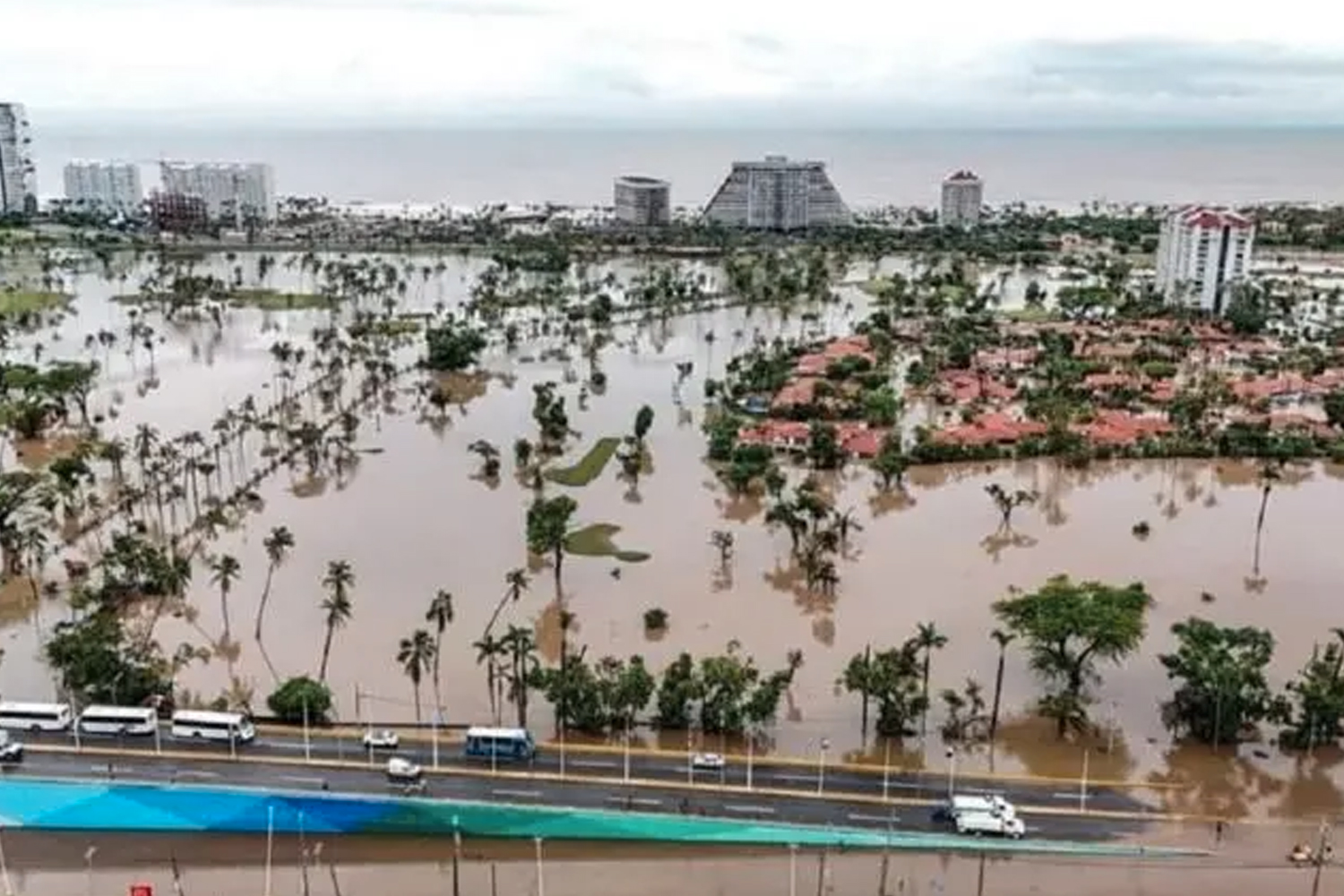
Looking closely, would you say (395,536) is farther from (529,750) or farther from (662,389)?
(662,389)

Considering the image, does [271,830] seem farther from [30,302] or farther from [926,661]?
[30,302]

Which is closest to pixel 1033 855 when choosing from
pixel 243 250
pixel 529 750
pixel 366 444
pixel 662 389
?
pixel 529 750

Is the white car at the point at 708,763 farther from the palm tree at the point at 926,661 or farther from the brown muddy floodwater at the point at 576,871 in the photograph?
the palm tree at the point at 926,661

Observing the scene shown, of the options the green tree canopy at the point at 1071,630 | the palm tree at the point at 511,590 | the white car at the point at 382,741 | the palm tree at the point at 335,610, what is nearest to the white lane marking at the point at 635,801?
the white car at the point at 382,741

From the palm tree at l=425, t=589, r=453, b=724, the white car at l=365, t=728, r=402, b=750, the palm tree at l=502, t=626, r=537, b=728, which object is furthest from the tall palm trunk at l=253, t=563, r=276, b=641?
the palm tree at l=502, t=626, r=537, b=728

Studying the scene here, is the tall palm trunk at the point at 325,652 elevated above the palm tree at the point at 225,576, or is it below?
below

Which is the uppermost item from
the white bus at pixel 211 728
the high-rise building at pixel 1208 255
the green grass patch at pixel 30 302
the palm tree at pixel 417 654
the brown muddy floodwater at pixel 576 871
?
the high-rise building at pixel 1208 255

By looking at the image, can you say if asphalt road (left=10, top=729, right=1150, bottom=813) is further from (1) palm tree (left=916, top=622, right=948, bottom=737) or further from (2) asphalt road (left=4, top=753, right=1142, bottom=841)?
(1) palm tree (left=916, top=622, right=948, bottom=737)
